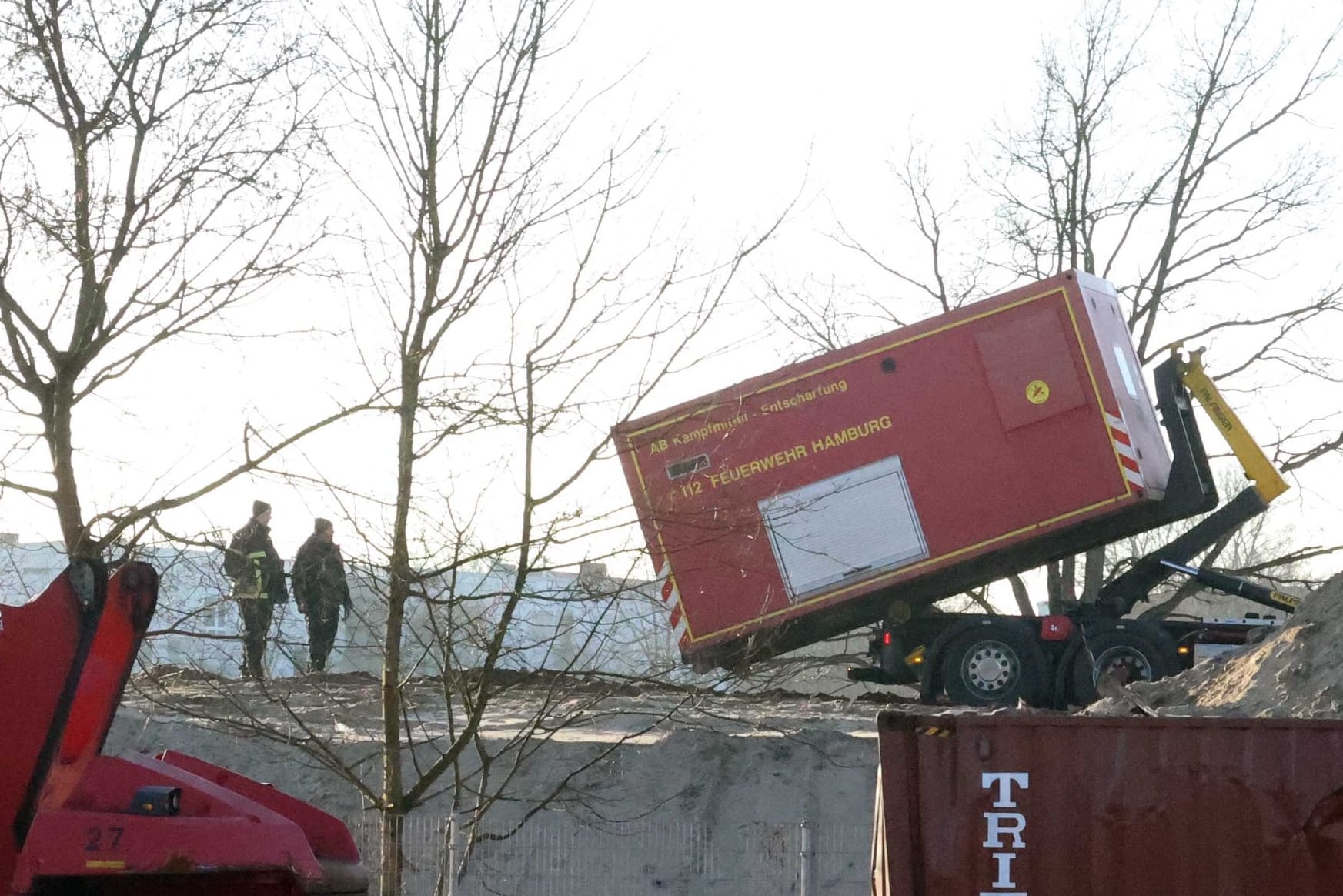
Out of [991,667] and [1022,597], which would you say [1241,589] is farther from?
[1022,597]

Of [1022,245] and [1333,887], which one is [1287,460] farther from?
[1333,887]

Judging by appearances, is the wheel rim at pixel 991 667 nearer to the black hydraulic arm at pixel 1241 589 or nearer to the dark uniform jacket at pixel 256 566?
the black hydraulic arm at pixel 1241 589

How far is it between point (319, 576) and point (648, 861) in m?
4.99

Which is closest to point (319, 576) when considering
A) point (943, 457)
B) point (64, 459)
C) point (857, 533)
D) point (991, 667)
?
point (64, 459)

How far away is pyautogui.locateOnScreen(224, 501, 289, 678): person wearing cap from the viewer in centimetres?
748

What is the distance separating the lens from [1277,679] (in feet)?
34.2

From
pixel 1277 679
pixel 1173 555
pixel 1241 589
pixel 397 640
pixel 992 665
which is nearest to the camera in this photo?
pixel 397 640

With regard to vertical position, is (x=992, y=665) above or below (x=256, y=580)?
above

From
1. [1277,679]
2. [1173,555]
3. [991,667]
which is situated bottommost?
[1277,679]

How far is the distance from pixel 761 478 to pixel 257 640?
597cm

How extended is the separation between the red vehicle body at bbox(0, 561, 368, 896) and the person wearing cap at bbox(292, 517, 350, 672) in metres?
1.97

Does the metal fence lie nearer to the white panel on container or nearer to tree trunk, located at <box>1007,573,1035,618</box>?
the white panel on container

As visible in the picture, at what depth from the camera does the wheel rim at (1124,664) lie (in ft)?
45.8

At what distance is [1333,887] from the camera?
5.79 meters
